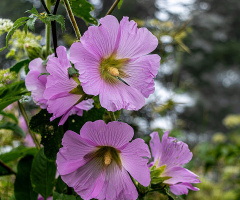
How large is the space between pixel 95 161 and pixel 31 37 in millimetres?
278

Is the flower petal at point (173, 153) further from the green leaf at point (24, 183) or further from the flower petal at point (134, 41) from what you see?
the green leaf at point (24, 183)

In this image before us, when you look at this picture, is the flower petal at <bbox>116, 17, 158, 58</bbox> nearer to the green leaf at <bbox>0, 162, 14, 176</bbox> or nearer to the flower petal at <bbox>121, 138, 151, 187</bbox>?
the flower petal at <bbox>121, 138, 151, 187</bbox>

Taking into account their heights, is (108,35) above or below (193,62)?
above

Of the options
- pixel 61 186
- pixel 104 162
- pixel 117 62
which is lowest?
pixel 61 186

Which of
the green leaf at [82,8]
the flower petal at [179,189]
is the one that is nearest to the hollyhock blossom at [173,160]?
the flower petal at [179,189]

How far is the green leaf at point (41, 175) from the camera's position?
1.87 ft

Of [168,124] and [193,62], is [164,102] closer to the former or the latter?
[168,124]

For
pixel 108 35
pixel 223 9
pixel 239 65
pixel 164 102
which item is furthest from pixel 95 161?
pixel 223 9

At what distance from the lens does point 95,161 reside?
465mm

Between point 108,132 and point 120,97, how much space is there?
1.9 inches

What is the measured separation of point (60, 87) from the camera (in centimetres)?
43

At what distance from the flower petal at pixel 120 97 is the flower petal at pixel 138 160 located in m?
0.05

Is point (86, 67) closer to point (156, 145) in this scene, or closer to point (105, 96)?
point (105, 96)

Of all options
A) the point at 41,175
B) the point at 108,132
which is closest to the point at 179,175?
the point at 108,132
